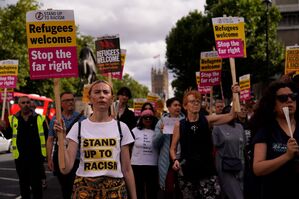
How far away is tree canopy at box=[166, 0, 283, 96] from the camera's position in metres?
39.3

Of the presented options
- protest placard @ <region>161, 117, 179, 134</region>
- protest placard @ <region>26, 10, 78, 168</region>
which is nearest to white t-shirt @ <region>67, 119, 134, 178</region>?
protest placard @ <region>26, 10, 78, 168</region>

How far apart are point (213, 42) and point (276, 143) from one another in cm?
3716

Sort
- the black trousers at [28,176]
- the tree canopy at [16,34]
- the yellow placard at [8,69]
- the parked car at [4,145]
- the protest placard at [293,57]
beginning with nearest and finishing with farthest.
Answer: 1. the black trousers at [28,176]
2. the protest placard at [293,57]
3. the yellow placard at [8,69]
4. the parked car at [4,145]
5. the tree canopy at [16,34]

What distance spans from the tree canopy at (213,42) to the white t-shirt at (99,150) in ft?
115

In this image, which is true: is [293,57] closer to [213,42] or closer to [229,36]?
[229,36]

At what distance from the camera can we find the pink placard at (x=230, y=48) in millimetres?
8211

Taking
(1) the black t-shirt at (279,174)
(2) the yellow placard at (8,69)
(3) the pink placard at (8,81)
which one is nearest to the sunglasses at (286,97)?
(1) the black t-shirt at (279,174)

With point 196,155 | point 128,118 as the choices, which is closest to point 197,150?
point 196,155

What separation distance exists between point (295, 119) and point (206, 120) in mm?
2267

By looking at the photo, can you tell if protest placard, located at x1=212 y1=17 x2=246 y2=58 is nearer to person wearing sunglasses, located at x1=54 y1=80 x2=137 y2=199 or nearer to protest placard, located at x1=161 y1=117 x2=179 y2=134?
protest placard, located at x1=161 y1=117 x2=179 y2=134

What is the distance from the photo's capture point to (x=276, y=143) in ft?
12.4

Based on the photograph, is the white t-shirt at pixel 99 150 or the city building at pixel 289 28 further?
the city building at pixel 289 28

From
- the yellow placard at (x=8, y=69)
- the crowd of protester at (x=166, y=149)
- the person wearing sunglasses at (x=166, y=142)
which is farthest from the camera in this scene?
the yellow placard at (x=8, y=69)

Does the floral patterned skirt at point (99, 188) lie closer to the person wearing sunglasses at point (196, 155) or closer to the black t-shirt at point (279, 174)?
the black t-shirt at point (279, 174)
